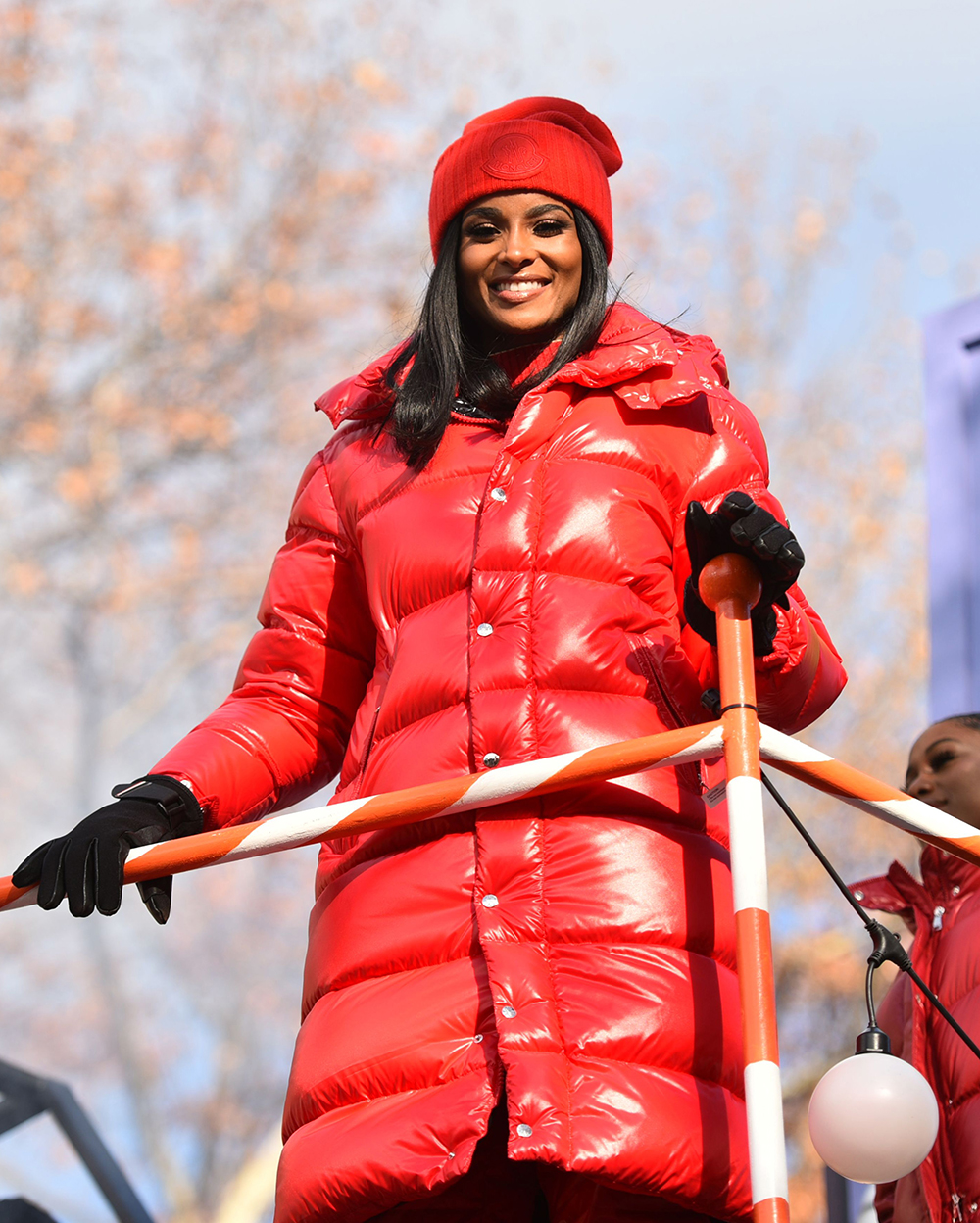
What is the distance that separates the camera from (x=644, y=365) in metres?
2.09

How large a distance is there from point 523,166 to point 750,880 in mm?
1088

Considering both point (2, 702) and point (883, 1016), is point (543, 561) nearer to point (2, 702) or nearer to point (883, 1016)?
point (883, 1016)

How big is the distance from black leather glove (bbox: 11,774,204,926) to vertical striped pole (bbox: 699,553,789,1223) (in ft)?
2.19

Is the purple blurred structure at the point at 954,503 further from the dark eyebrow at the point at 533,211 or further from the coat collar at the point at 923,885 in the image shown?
the dark eyebrow at the point at 533,211

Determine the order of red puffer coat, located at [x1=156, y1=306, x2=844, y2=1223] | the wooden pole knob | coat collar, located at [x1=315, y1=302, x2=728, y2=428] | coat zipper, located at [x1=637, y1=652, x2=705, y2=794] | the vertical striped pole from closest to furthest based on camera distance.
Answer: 1. the vertical striped pole
2. red puffer coat, located at [x1=156, y1=306, x2=844, y2=1223]
3. the wooden pole knob
4. coat zipper, located at [x1=637, y1=652, x2=705, y2=794]
5. coat collar, located at [x1=315, y1=302, x2=728, y2=428]

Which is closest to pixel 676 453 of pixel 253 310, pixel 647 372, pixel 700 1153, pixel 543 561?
pixel 647 372

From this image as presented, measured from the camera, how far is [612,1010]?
1.73m

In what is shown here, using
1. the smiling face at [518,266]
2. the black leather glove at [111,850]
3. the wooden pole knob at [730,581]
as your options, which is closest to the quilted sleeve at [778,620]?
the wooden pole knob at [730,581]

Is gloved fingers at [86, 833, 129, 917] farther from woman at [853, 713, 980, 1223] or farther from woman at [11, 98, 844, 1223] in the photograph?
woman at [853, 713, 980, 1223]

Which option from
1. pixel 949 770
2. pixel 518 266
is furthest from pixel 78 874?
pixel 949 770

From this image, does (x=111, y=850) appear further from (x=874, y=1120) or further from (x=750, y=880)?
(x=874, y=1120)

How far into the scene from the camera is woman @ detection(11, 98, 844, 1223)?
1710 mm

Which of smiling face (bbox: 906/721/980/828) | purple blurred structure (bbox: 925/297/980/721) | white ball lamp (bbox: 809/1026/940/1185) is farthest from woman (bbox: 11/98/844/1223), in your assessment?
purple blurred structure (bbox: 925/297/980/721)

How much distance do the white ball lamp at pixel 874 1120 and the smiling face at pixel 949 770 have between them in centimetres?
129
